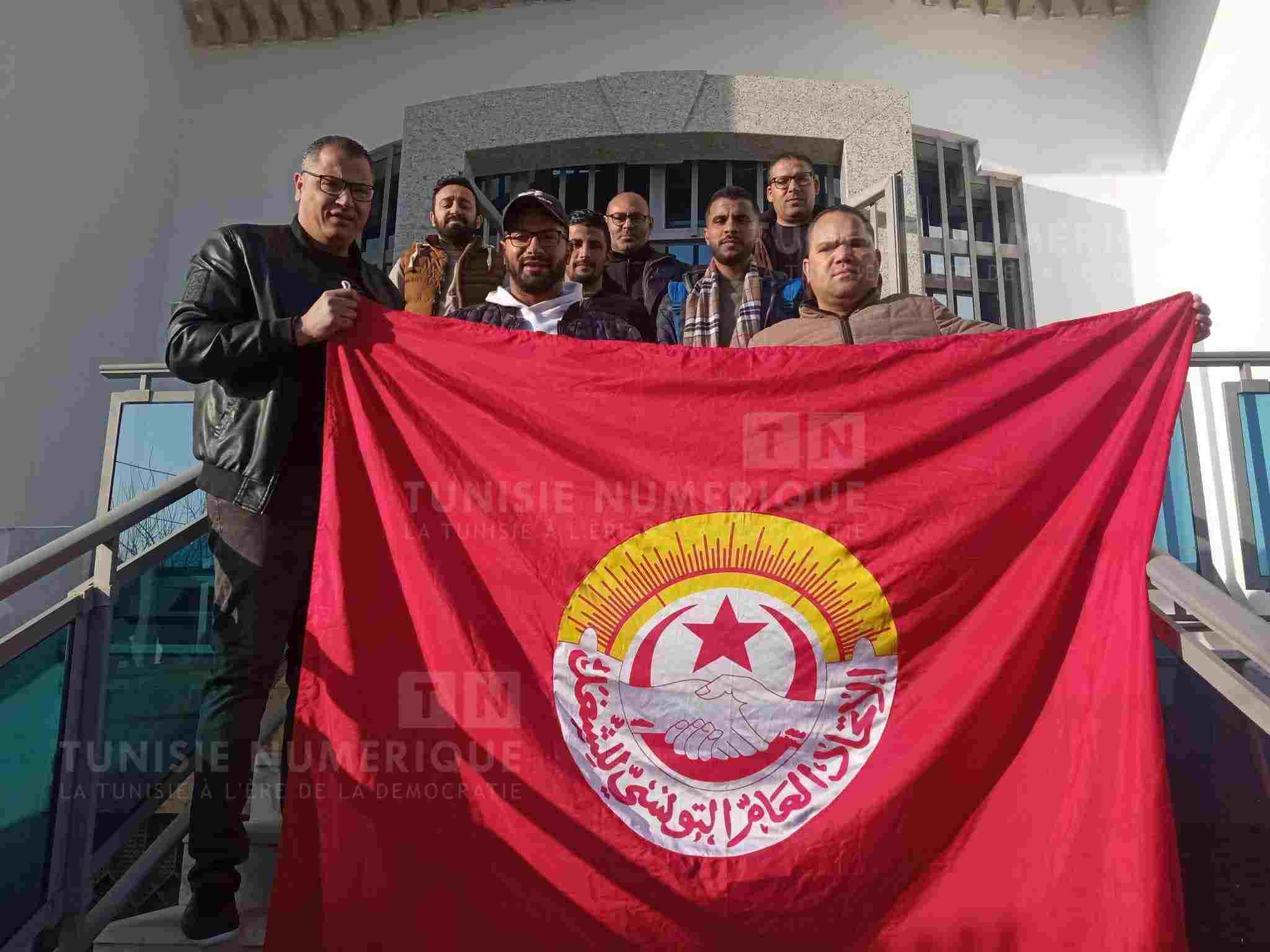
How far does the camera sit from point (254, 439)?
2438 mm

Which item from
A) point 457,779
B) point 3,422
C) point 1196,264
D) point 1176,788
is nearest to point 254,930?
point 457,779

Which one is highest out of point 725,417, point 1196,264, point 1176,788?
point 1196,264

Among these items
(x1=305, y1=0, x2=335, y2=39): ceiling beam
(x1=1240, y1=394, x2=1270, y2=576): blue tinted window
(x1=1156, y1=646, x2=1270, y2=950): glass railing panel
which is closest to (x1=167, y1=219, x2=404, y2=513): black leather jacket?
(x1=1156, y1=646, x2=1270, y2=950): glass railing panel

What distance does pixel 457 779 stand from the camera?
2238mm

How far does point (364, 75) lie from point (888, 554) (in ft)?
22.2

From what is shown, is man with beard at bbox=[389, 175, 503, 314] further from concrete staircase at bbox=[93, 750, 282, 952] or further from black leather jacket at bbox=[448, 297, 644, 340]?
concrete staircase at bbox=[93, 750, 282, 952]

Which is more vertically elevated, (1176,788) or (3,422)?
(3,422)

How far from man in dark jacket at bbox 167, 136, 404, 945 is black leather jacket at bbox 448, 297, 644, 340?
19.2 inches

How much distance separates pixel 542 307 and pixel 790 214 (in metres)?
1.68

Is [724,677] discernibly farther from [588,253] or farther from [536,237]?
[588,253]

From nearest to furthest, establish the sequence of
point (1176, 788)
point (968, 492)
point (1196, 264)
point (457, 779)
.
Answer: point (457, 779), point (968, 492), point (1176, 788), point (1196, 264)

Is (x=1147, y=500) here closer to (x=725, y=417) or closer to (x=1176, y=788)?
(x=725, y=417)

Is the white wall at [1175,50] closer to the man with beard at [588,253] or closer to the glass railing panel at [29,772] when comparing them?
the man with beard at [588,253]

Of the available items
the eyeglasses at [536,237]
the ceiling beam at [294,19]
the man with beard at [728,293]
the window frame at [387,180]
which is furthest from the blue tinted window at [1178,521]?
the ceiling beam at [294,19]
